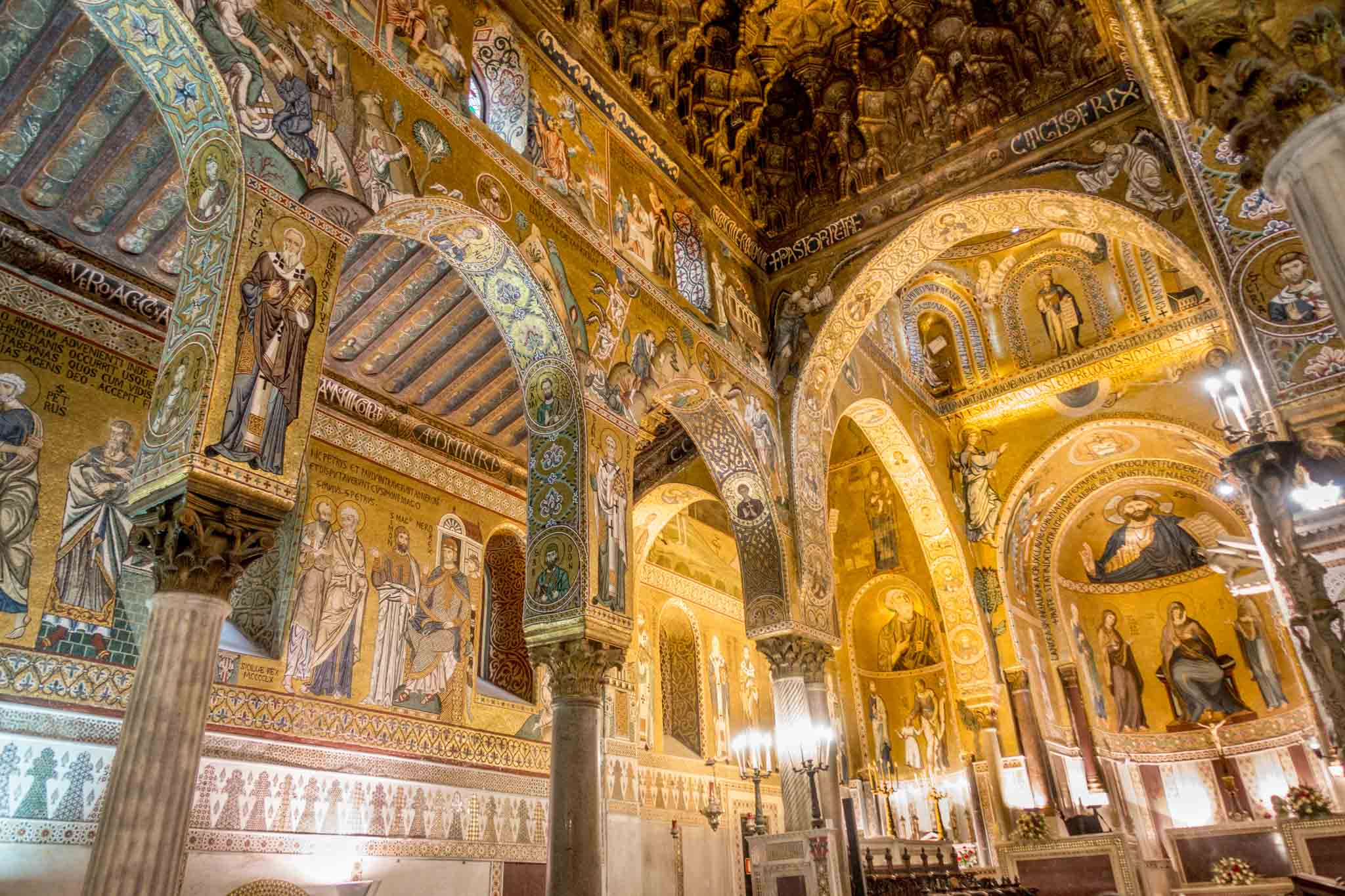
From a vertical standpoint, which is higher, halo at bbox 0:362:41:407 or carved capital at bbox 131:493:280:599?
halo at bbox 0:362:41:407

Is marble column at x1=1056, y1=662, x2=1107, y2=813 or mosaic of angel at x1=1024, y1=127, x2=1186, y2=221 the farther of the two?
marble column at x1=1056, y1=662, x2=1107, y2=813

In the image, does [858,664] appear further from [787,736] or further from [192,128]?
[192,128]

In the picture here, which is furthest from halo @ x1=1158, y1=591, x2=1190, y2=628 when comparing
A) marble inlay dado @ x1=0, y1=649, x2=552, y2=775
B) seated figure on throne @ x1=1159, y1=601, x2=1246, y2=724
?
marble inlay dado @ x1=0, y1=649, x2=552, y2=775

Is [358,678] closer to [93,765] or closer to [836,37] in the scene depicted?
[93,765]

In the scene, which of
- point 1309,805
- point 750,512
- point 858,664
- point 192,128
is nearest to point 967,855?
point 858,664

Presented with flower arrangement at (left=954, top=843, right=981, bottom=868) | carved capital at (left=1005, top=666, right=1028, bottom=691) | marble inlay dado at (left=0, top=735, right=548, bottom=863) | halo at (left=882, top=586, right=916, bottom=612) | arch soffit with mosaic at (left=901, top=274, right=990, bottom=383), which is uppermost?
arch soffit with mosaic at (left=901, top=274, right=990, bottom=383)

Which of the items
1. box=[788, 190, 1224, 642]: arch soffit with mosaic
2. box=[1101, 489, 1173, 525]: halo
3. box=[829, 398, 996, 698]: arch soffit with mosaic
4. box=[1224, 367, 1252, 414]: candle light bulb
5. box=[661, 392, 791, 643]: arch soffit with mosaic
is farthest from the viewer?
box=[1101, 489, 1173, 525]: halo

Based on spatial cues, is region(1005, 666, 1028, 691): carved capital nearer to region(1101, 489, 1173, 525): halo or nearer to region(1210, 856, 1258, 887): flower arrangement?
region(1210, 856, 1258, 887): flower arrangement

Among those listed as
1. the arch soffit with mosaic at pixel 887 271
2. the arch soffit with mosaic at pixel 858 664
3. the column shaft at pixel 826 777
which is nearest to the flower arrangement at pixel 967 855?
the arch soffit with mosaic at pixel 858 664

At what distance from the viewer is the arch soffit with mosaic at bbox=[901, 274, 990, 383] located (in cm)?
1695

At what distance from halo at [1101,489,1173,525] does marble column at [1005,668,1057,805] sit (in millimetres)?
4150

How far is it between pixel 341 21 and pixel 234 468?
3699mm

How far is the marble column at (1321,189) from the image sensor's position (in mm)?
3422

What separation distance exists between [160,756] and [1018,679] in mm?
14159
